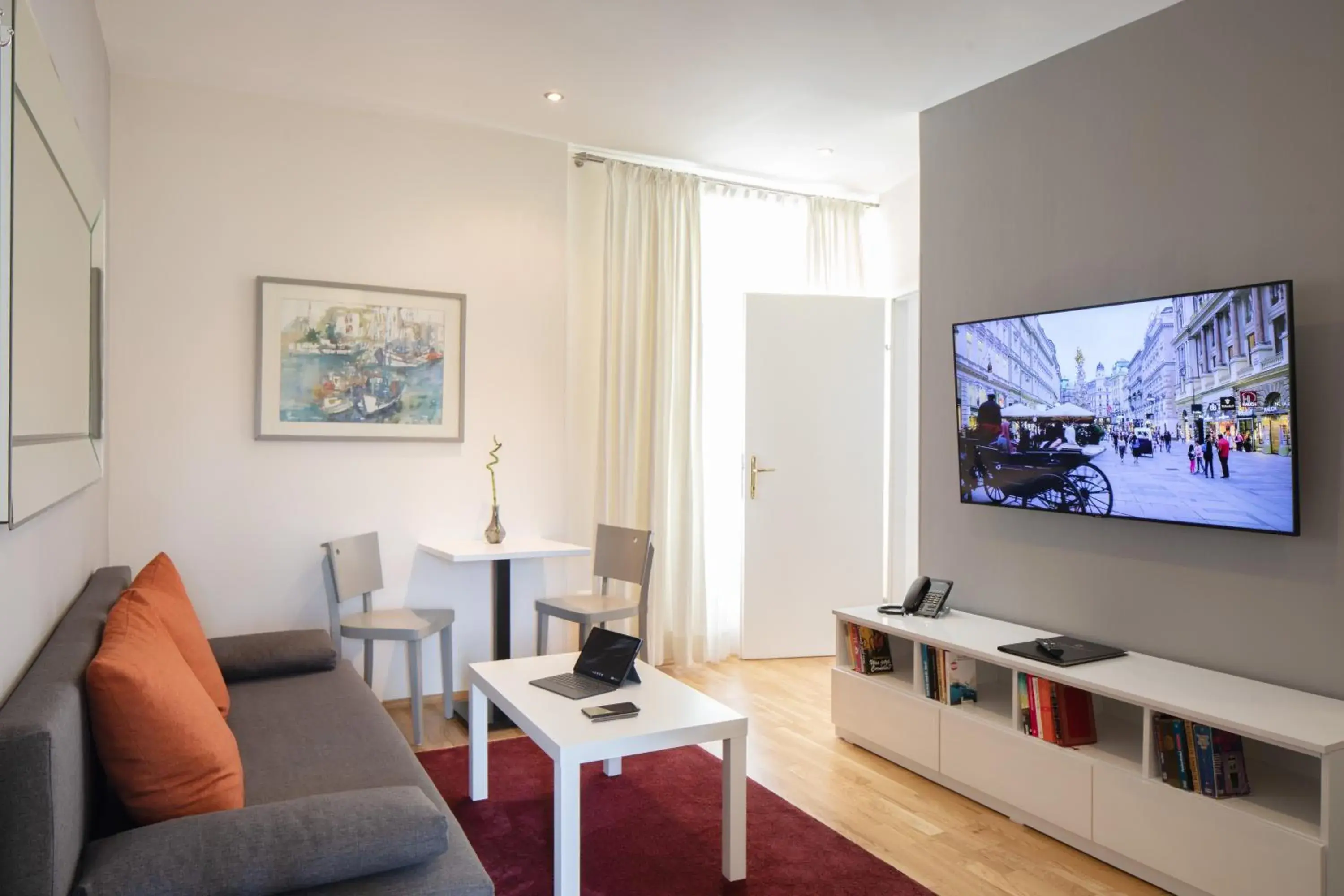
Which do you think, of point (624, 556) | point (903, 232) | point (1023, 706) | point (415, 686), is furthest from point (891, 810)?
point (903, 232)

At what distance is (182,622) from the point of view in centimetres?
252

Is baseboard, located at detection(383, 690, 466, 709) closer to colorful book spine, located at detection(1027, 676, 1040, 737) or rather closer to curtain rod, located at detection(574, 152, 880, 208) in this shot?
colorful book spine, located at detection(1027, 676, 1040, 737)

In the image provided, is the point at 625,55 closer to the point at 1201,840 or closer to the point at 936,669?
the point at 936,669

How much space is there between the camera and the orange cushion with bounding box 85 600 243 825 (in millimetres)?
1651

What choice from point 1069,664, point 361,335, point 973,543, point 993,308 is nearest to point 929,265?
point 993,308

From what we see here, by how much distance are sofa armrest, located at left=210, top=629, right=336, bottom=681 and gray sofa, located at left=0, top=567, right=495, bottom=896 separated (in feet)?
2.98

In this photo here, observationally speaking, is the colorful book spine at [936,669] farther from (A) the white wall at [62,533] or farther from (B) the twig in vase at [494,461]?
(A) the white wall at [62,533]

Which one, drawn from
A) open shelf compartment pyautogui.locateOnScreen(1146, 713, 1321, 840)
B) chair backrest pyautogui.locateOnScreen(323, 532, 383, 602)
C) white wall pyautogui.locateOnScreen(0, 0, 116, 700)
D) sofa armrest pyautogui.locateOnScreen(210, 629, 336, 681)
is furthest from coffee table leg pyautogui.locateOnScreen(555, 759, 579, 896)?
chair backrest pyautogui.locateOnScreen(323, 532, 383, 602)

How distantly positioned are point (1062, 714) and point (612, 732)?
146cm

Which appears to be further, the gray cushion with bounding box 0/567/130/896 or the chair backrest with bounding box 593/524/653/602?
the chair backrest with bounding box 593/524/653/602

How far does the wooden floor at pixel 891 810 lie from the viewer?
257 cm

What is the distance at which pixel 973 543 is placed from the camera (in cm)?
374

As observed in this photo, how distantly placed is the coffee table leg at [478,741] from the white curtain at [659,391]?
1.73 metres

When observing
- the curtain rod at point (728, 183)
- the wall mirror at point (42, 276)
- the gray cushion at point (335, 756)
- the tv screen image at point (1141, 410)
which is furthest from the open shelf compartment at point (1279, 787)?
the curtain rod at point (728, 183)
